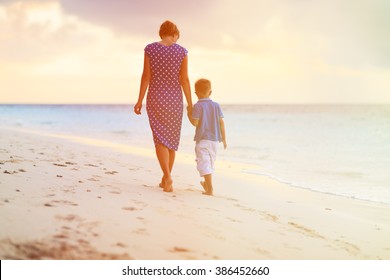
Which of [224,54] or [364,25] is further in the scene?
[224,54]

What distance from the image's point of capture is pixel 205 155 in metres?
3.93

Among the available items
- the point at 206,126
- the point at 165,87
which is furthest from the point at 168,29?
the point at 206,126

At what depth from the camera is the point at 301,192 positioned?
4992 mm

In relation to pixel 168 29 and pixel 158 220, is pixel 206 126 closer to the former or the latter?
pixel 168 29

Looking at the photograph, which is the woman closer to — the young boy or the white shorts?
the young boy

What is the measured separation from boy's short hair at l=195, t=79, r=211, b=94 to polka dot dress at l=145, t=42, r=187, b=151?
9.7 inches

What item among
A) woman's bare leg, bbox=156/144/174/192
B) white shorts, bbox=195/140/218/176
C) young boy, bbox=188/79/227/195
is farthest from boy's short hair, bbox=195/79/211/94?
woman's bare leg, bbox=156/144/174/192

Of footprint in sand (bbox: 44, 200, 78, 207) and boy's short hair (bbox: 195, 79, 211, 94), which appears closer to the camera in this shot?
footprint in sand (bbox: 44, 200, 78, 207)

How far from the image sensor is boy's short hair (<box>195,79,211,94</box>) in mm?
3896

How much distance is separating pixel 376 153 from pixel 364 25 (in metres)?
4.47
